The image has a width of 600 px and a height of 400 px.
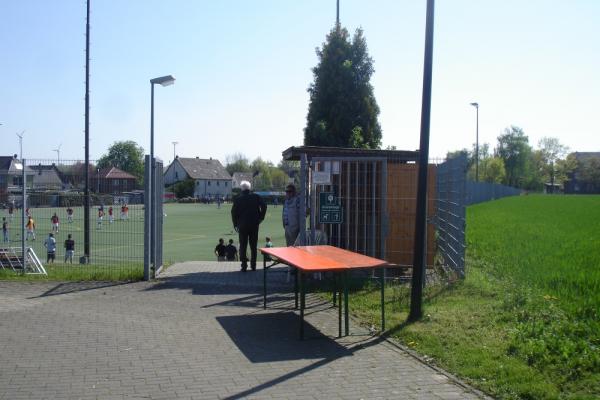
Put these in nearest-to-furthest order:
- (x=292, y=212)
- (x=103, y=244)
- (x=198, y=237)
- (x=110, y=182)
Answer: (x=292, y=212), (x=110, y=182), (x=103, y=244), (x=198, y=237)

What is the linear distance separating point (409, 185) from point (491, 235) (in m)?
10.8

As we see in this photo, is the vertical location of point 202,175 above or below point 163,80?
below

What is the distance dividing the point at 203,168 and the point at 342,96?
303ft

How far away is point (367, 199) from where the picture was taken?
11852mm

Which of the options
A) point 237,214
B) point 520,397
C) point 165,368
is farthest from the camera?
point 237,214

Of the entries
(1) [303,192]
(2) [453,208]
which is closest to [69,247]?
(1) [303,192]

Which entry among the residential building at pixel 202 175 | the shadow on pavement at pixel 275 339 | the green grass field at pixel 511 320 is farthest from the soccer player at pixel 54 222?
the residential building at pixel 202 175

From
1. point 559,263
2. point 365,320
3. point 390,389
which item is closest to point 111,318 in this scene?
point 365,320

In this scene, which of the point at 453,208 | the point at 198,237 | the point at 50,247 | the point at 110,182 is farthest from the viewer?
the point at 198,237

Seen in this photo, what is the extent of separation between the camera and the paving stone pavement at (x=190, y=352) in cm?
543

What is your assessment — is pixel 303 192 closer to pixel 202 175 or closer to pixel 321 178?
pixel 321 178

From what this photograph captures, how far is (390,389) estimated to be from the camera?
17.8 feet

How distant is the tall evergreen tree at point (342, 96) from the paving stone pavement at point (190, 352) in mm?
14899

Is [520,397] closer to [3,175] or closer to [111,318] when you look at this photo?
[111,318]
